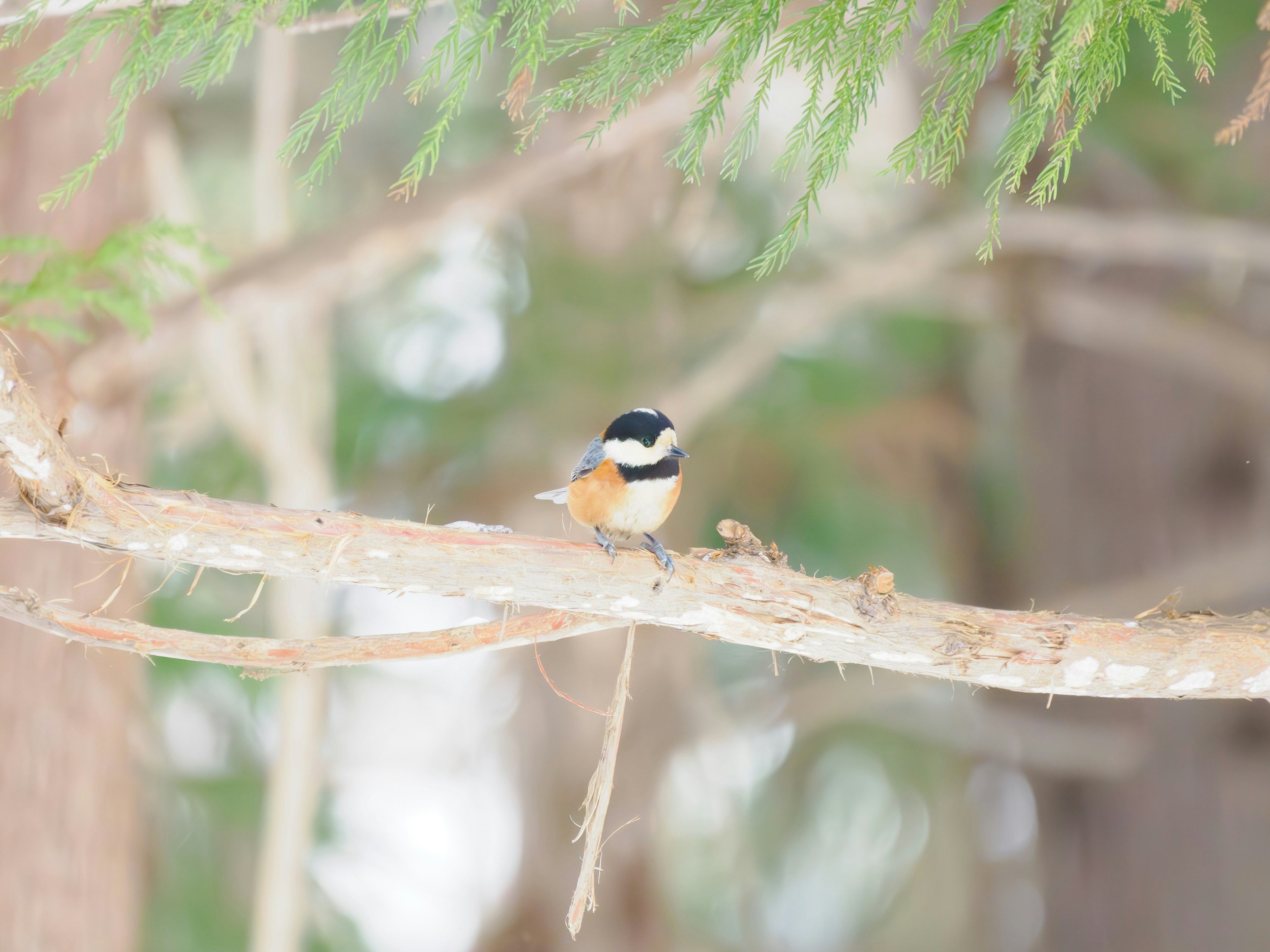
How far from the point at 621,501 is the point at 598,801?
661 millimetres

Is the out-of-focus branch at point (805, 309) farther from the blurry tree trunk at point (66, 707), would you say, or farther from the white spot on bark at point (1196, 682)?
the white spot on bark at point (1196, 682)

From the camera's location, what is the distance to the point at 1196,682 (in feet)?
6.16

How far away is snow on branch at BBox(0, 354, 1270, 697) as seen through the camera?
4.78ft

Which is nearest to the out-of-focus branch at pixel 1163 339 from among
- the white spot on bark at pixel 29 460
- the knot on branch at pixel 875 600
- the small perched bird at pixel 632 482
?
the small perched bird at pixel 632 482

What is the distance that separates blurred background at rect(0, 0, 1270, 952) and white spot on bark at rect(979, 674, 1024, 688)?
1.45 meters

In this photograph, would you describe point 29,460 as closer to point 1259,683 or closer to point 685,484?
point 1259,683

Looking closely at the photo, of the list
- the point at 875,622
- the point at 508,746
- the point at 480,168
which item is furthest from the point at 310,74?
the point at 875,622

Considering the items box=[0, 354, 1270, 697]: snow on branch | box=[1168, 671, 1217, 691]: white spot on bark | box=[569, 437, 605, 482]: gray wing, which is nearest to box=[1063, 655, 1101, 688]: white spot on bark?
box=[0, 354, 1270, 697]: snow on branch

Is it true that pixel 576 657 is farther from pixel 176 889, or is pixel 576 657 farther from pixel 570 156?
pixel 176 889

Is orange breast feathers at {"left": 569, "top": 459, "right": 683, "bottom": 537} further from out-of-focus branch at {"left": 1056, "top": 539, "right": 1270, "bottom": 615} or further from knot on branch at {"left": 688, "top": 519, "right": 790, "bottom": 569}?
out-of-focus branch at {"left": 1056, "top": 539, "right": 1270, "bottom": 615}

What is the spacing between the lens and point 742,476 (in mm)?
5848

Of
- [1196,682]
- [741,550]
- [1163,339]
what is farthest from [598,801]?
[1163,339]

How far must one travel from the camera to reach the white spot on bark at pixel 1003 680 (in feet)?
6.04

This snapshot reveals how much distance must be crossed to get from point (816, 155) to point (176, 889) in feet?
20.7
